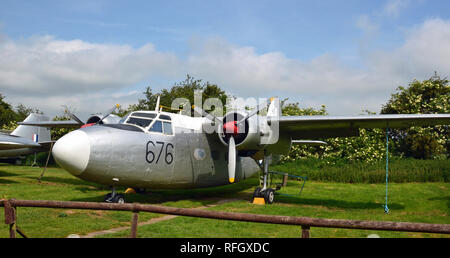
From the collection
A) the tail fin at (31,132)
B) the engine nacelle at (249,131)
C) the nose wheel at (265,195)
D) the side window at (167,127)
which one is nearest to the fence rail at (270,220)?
the side window at (167,127)

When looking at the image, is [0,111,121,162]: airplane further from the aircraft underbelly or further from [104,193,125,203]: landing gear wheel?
[104,193,125,203]: landing gear wheel

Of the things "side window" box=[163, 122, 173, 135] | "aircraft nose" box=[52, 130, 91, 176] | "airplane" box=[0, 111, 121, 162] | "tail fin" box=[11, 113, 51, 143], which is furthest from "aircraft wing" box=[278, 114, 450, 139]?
"tail fin" box=[11, 113, 51, 143]

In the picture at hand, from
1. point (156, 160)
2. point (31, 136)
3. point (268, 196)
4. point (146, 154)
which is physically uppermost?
point (31, 136)

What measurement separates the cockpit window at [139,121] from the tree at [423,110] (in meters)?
24.1

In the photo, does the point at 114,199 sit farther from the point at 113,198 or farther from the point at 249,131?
the point at 249,131

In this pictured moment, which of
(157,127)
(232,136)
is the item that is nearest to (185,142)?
(157,127)

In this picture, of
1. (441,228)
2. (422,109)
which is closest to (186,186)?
(441,228)

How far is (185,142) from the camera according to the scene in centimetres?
1219

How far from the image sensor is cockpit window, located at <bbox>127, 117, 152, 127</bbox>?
11.0 metres

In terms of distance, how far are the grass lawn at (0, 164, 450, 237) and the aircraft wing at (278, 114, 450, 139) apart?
2.63m

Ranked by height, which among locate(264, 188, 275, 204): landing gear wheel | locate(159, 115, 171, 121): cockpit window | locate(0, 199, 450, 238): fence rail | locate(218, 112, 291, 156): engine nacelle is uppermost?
locate(159, 115, 171, 121): cockpit window

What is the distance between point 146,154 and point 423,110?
25837mm

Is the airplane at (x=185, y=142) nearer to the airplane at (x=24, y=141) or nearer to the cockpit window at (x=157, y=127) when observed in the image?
the cockpit window at (x=157, y=127)

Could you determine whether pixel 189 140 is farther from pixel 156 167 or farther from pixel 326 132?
pixel 326 132
